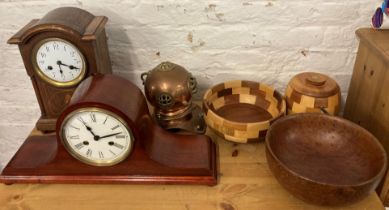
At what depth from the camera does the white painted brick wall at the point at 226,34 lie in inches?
37.6

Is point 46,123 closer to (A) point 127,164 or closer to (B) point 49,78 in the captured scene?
(B) point 49,78

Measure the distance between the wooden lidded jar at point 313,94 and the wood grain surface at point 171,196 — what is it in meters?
0.20

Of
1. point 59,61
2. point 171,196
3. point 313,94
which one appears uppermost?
point 59,61

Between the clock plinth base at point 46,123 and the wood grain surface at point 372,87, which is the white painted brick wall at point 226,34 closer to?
the wood grain surface at point 372,87

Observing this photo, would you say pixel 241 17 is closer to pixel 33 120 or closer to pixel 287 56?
pixel 287 56

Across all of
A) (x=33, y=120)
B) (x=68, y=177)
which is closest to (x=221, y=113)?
(x=68, y=177)

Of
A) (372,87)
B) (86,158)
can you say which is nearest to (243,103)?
(372,87)

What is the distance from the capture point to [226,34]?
1.00m

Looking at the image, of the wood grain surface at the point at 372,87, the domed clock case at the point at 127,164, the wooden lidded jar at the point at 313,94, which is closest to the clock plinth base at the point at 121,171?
the domed clock case at the point at 127,164

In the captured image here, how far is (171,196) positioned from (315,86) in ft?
1.47

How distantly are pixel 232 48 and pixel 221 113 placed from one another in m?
0.20

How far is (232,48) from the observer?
→ 3.35 feet

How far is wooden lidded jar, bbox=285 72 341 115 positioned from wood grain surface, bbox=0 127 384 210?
0.20 meters

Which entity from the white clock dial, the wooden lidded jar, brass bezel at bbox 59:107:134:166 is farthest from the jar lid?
the white clock dial
